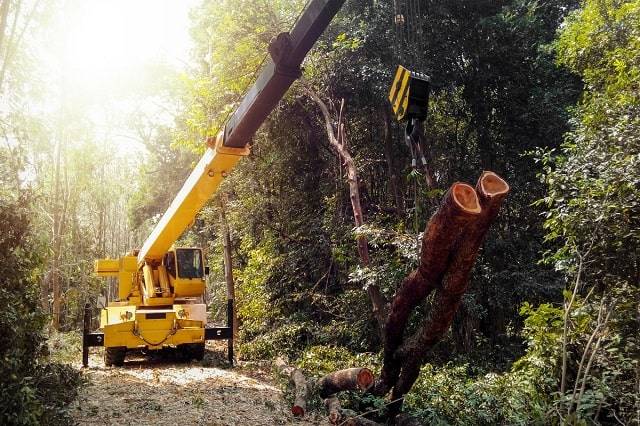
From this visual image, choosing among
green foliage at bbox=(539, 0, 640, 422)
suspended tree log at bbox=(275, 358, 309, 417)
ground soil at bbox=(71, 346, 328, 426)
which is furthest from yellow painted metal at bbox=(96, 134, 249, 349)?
green foliage at bbox=(539, 0, 640, 422)

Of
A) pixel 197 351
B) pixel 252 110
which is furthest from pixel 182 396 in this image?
pixel 252 110

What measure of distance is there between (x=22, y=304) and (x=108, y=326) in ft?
14.8

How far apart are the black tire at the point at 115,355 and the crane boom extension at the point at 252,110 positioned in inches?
83.3

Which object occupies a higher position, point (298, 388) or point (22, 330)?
point (22, 330)

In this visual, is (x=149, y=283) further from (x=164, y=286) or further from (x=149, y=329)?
(x=149, y=329)

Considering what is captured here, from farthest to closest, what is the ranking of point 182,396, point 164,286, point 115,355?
point 164,286 → point 115,355 → point 182,396

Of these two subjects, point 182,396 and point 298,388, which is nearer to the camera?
point 182,396

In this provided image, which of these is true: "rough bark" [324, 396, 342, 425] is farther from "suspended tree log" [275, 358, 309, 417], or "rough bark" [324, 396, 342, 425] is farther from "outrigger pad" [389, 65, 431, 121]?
"outrigger pad" [389, 65, 431, 121]

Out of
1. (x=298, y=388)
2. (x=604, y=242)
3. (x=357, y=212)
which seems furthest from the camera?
(x=357, y=212)

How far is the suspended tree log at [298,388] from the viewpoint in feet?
22.5

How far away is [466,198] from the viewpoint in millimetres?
4988

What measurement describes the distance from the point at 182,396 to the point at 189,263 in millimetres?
3723

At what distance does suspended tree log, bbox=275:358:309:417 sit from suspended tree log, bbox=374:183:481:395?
4.04 ft

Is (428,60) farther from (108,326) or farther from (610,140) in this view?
(108,326)
